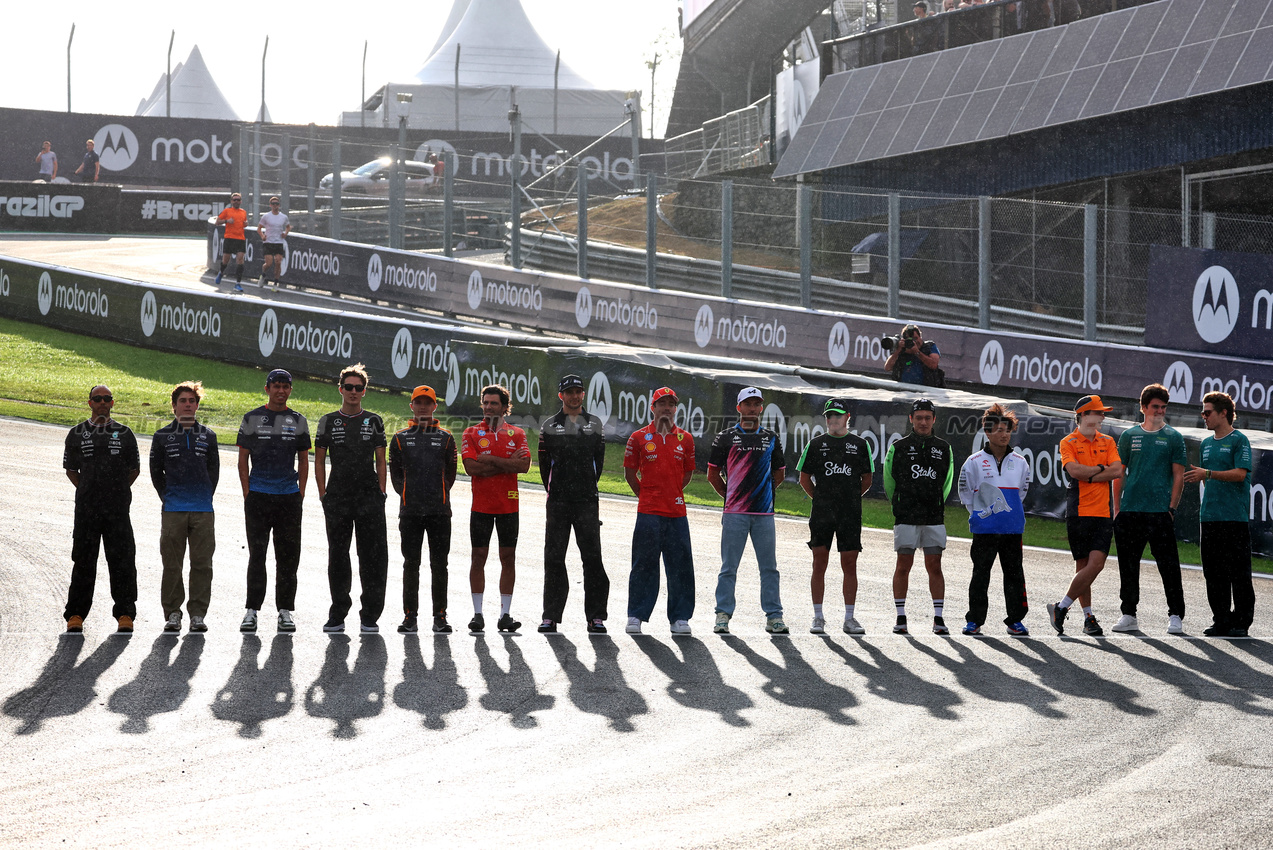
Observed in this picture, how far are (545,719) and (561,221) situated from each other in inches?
763

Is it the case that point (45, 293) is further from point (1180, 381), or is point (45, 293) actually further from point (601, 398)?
point (1180, 381)

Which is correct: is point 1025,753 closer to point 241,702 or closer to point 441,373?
point 241,702

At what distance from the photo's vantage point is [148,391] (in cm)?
2127

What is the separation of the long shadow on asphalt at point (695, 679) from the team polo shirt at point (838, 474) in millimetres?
1433

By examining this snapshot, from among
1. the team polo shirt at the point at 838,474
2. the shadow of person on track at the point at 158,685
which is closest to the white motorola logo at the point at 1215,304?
the team polo shirt at the point at 838,474

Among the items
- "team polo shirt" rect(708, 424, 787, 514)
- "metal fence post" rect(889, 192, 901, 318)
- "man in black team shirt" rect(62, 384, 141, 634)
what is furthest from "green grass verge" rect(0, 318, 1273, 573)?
"man in black team shirt" rect(62, 384, 141, 634)

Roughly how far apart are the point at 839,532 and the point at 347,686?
384 cm

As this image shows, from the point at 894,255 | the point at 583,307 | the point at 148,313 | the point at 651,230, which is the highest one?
the point at 651,230

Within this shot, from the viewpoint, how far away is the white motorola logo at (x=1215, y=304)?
17.9 m

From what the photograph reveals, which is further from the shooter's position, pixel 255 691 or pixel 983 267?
pixel 983 267

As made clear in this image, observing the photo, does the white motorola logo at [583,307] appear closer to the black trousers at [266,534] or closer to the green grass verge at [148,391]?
the green grass verge at [148,391]

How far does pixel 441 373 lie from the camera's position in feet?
70.0

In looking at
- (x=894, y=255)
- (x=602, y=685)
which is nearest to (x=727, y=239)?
(x=894, y=255)

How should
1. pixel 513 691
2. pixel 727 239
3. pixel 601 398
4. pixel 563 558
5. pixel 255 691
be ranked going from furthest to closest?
1. pixel 727 239
2. pixel 601 398
3. pixel 563 558
4. pixel 513 691
5. pixel 255 691
